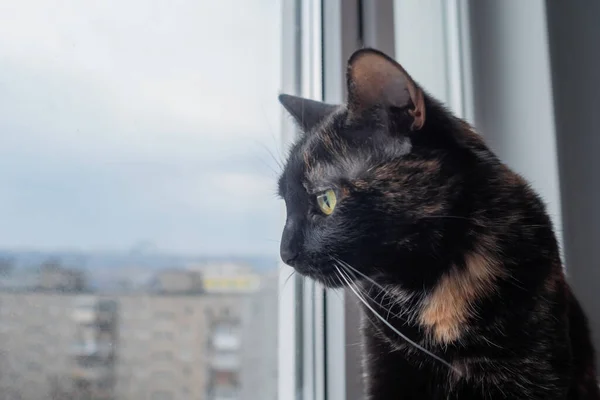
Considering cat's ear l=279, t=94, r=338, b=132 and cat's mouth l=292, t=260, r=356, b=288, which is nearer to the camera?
cat's mouth l=292, t=260, r=356, b=288

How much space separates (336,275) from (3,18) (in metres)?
0.45

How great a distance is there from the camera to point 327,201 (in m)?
0.69

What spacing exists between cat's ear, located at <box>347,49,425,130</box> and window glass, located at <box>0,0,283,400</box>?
0.74 feet

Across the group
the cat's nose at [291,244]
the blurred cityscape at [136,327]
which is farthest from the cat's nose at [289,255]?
the blurred cityscape at [136,327]

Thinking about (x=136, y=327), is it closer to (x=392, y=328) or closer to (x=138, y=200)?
(x=138, y=200)

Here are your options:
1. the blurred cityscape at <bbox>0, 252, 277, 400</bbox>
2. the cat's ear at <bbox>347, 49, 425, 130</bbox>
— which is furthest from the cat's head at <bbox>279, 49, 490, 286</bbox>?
the blurred cityscape at <bbox>0, 252, 277, 400</bbox>

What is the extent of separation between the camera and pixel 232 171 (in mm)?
813

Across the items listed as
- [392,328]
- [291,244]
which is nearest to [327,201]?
[291,244]

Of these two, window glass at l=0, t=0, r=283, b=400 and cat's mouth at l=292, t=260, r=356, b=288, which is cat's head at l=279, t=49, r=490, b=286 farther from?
window glass at l=0, t=0, r=283, b=400

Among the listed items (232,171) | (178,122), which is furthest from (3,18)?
(232,171)

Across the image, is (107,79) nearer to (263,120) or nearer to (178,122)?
(178,122)

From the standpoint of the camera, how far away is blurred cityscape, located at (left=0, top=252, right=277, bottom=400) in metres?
0.56

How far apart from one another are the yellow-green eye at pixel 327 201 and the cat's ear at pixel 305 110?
0.13 metres

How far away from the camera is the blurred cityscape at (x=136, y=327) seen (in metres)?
0.56
